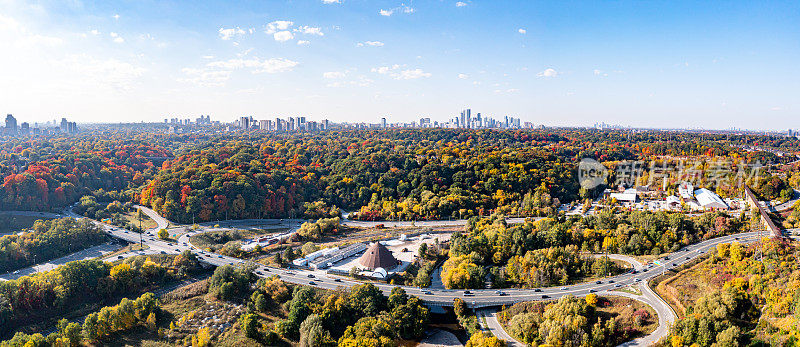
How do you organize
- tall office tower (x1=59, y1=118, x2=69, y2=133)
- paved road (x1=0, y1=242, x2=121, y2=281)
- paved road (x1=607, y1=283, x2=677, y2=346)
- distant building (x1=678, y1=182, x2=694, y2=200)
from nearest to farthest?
paved road (x1=607, y1=283, x2=677, y2=346), paved road (x1=0, y1=242, x2=121, y2=281), distant building (x1=678, y1=182, x2=694, y2=200), tall office tower (x1=59, y1=118, x2=69, y2=133)

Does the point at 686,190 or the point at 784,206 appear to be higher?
the point at 686,190

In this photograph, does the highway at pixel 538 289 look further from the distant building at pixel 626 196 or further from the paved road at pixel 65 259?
the distant building at pixel 626 196

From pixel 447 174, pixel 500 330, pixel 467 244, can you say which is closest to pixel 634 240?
pixel 467 244

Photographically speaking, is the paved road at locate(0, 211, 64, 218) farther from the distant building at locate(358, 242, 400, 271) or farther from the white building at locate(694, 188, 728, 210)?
the white building at locate(694, 188, 728, 210)

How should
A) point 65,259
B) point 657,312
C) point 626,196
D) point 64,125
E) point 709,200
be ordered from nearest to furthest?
point 657,312, point 65,259, point 709,200, point 626,196, point 64,125

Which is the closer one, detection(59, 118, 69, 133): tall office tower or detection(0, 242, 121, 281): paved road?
detection(0, 242, 121, 281): paved road

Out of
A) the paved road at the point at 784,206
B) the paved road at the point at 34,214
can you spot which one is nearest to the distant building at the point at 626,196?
the paved road at the point at 784,206

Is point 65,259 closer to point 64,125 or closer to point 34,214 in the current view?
point 34,214

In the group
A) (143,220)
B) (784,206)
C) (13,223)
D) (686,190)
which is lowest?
(143,220)

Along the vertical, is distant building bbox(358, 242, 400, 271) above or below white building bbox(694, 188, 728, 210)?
below

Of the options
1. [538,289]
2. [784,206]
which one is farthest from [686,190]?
[538,289]

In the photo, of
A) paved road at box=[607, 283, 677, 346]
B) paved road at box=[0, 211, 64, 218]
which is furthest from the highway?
paved road at box=[0, 211, 64, 218]
